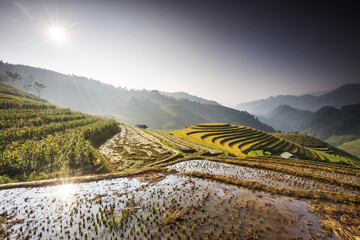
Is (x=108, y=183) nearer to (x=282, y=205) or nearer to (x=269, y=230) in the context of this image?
(x=269, y=230)

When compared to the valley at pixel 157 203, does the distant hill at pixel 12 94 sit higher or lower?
higher

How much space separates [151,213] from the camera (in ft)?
25.9

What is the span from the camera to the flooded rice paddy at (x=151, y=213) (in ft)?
21.5

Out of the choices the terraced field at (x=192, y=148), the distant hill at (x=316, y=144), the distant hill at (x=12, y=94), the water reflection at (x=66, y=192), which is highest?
the distant hill at (x=12, y=94)

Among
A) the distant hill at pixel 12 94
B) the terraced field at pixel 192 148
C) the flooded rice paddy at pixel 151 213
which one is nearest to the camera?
the flooded rice paddy at pixel 151 213

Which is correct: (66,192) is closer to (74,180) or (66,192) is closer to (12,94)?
(74,180)

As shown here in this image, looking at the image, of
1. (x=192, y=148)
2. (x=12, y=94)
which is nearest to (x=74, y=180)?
(x=192, y=148)

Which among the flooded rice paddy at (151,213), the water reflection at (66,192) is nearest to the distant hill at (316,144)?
the flooded rice paddy at (151,213)

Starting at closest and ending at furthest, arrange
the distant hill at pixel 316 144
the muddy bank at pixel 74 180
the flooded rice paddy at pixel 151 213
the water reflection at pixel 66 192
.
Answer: the flooded rice paddy at pixel 151 213 < the water reflection at pixel 66 192 < the muddy bank at pixel 74 180 < the distant hill at pixel 316 144

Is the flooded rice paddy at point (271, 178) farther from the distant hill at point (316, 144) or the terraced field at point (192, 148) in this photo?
the distant hill at point (316, 144)

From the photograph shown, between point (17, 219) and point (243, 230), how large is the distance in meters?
11.9

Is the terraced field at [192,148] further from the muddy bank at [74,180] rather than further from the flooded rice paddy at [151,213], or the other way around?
the flooded rice paddy at [151,213]

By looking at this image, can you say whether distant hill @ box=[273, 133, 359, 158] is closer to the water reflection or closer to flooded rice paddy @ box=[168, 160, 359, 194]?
flooded rice paddy @ box=[168, 160, 359, 194]

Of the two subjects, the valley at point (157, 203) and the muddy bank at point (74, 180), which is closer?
the valley at point (157, 203)
